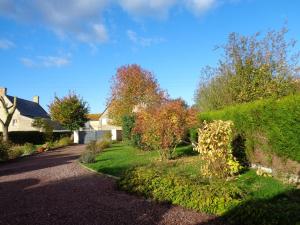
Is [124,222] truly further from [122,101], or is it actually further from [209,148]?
[122,101]

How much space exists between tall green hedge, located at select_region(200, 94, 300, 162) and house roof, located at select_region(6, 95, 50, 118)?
4426 centimetres

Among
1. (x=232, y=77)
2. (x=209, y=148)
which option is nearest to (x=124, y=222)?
(x=209, y=148)

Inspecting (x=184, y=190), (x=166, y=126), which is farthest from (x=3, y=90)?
(x=184, y=190)

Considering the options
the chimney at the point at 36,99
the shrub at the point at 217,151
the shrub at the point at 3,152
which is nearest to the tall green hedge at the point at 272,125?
the shrub at the point at 217,151

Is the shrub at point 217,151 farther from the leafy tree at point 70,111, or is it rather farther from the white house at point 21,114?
the white house at point 21,114

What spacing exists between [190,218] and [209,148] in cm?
364

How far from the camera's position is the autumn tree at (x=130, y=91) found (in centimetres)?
3616

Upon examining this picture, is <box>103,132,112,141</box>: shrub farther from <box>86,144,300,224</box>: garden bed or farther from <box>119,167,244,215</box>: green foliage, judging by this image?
<box>119,167,244,215</box>: green foliage

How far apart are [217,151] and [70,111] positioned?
31.0 m

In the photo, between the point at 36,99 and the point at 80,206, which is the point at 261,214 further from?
the point at 36,99

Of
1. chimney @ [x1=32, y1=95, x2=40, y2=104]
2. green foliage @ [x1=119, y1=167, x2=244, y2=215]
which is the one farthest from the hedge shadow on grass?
chimney @ [x1=32, y1=95, x2=40, y2=104]

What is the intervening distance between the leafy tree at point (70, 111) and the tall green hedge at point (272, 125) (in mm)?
28689

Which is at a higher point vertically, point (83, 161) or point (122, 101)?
point (122, 101)

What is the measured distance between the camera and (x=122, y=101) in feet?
119
